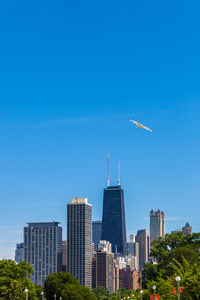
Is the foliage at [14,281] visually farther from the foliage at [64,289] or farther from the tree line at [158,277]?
the foliage at [64,289]

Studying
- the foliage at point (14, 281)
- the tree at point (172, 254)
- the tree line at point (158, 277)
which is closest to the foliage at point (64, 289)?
the tree line at point (158, 277)

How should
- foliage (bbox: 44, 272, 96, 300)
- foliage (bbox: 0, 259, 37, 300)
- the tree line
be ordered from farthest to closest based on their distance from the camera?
foliage (bbox: 44, 272, 96, 300) → foliage (bbox: 0, 259, 37, 300) → the tree line

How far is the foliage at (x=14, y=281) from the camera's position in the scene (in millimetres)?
92000

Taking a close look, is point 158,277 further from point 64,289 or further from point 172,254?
point 64,289

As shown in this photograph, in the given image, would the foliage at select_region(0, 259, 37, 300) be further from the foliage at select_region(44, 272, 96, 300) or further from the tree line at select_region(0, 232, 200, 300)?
the foliage at select_region(44, 272, 96, 300)

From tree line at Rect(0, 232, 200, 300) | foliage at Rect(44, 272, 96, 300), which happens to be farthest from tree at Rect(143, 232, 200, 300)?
foliage at Rect(44, 272, 96, 300)

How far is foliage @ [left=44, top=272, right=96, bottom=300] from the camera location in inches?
5664

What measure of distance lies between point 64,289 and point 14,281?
2189 inches

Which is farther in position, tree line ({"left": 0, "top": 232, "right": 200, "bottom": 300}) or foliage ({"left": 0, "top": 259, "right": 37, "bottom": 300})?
foliage ({"left": 0, "top": 259, "right": 37, "bottom": 300})

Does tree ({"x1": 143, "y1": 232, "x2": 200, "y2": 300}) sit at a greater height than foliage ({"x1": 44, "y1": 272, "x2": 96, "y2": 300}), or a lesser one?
greater

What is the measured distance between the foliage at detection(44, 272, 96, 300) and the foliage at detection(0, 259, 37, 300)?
1722 inches

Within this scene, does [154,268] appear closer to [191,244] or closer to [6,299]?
[191,244]

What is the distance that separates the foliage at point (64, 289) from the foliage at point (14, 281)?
43.7 m

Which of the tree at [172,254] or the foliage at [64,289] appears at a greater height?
the tree at [172,254]
